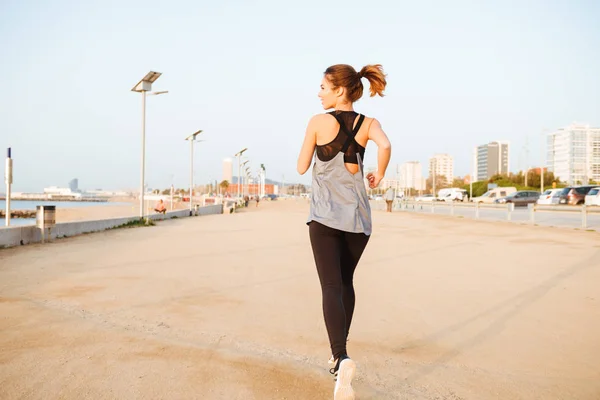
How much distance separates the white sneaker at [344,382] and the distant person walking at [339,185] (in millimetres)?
118

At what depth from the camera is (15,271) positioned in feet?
21.5

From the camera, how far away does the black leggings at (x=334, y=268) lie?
2566 mm

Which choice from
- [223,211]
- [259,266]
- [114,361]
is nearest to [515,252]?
[259,266]

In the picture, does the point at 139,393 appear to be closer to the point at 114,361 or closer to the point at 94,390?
the point at 94,390

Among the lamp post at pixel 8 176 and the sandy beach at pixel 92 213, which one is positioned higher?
the lamp post at pixel 8 176

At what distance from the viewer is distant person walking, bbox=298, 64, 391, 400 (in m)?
2.61

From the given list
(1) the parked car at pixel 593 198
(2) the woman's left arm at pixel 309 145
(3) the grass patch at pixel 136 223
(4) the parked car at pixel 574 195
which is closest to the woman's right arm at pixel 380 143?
(2) the woman's left arm at pixel 309 145

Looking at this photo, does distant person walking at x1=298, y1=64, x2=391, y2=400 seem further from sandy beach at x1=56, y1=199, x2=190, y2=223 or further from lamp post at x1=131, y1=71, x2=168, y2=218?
sandy beach at x1=56, y1=199, x2=190, y2=223

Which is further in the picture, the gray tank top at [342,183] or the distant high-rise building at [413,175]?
the distant high-rise building at [413,175]

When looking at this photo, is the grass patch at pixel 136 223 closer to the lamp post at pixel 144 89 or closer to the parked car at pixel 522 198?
the lamp post at pixel 144 89

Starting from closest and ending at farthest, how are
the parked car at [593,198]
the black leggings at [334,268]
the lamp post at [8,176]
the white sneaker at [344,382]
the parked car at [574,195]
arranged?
the white sneaker at [344,382], the black leggings at [334,268], the lamp post at [8,176], the parked car at [593,198], the parked car at [574,195]

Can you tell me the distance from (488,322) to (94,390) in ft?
11.1

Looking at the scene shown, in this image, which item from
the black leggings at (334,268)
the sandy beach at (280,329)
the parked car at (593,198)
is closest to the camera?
the black leggings at (334,268)

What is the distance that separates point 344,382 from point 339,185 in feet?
3.47
